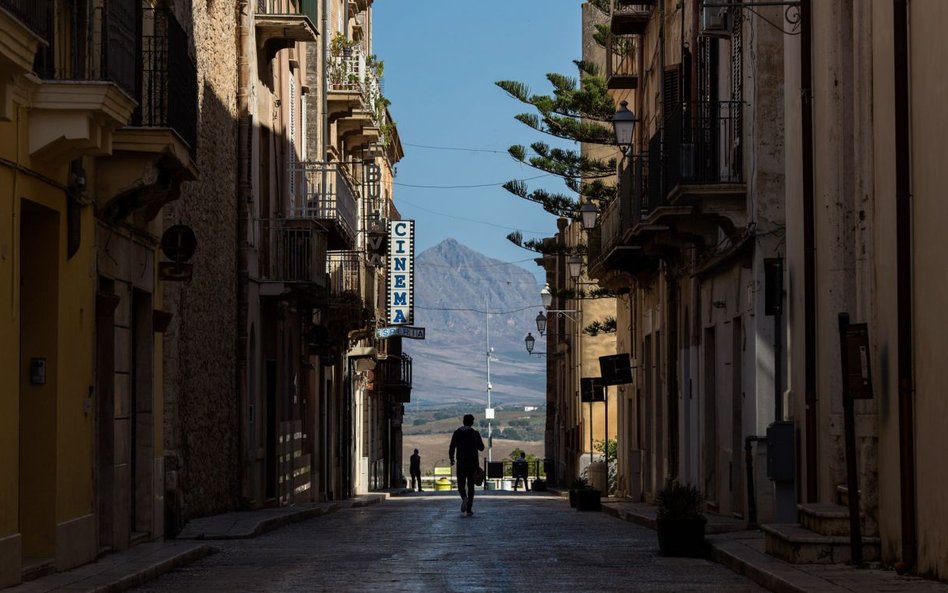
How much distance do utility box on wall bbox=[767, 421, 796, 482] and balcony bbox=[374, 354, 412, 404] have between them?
145 ft

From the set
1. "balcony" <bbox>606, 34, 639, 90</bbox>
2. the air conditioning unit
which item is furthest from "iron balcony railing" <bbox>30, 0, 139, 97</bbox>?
"balcony" <bbox>606, 34, 639, 90</bbox>

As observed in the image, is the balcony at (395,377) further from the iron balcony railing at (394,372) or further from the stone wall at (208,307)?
the stone wall at (208,307)

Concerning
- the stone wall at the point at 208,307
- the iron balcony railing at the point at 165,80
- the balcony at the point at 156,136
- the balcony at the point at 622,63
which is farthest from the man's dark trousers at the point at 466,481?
the balcony at the point at 622,63

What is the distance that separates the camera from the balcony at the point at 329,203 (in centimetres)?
3384

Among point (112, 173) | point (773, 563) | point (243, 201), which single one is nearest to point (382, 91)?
point (243, 201)

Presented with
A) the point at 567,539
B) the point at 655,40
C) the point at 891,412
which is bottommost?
the point at 567,539

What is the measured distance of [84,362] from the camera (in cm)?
1627

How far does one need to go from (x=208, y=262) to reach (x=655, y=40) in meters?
12.6

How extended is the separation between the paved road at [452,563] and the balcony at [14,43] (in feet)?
13.3

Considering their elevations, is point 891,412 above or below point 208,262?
below

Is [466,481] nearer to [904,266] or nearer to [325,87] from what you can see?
[325,87]

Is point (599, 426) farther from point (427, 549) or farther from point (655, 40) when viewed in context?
point (427, 549)

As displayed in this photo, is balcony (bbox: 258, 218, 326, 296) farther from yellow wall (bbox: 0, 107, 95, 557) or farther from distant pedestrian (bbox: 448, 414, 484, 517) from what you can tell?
yellow wall (bbox: 0, 107, 95, 557)

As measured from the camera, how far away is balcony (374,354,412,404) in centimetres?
6444
